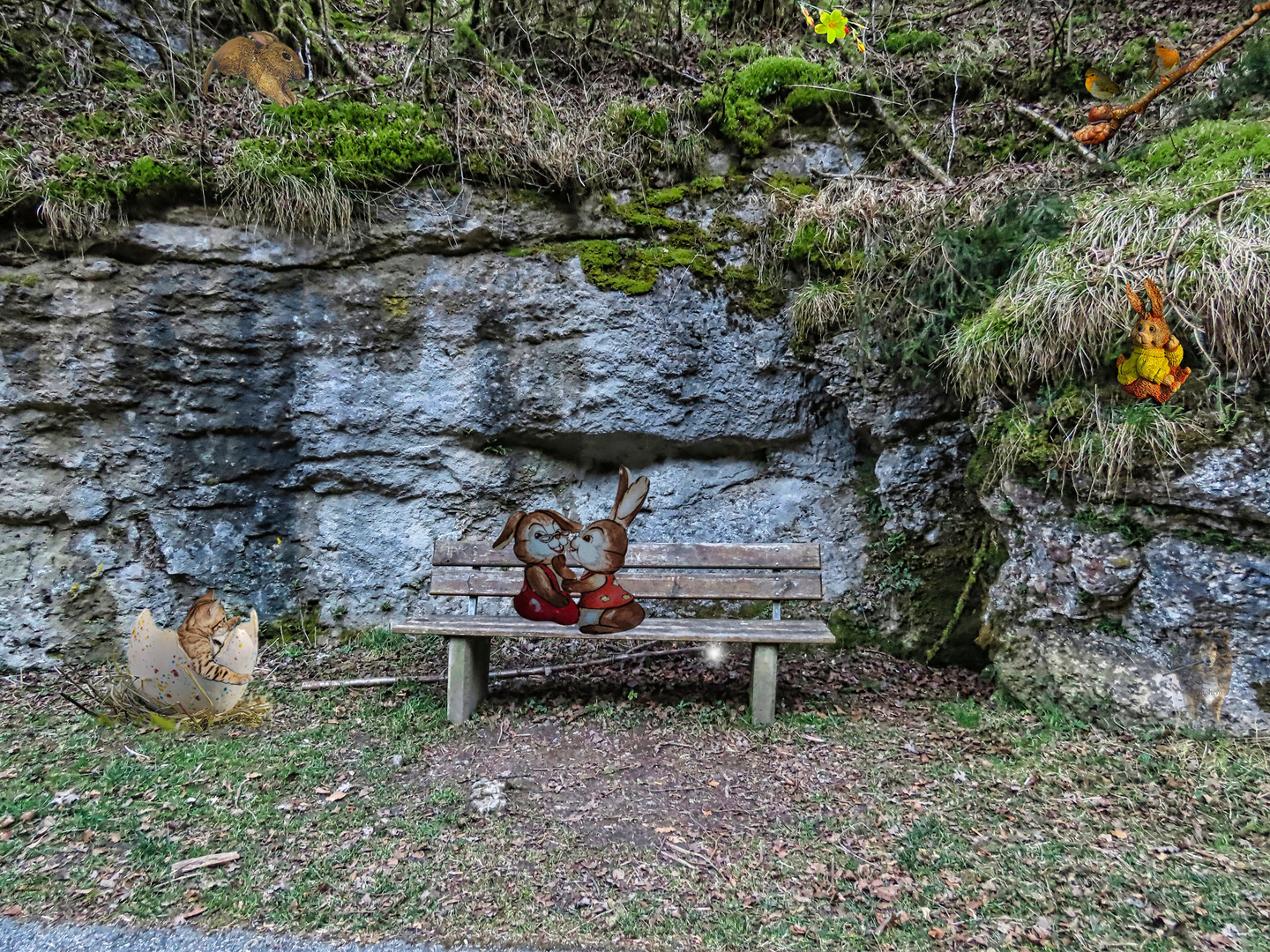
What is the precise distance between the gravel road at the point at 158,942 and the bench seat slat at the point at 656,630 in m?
1.38

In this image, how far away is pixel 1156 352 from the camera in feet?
9.23

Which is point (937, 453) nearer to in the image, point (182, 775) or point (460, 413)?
point (460, 413)

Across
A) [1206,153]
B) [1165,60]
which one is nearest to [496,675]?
[1206,153]

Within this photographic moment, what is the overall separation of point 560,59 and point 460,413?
2928mm

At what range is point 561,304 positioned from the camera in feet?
13.8

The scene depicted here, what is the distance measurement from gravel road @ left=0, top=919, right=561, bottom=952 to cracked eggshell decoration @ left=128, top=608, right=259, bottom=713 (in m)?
1.25

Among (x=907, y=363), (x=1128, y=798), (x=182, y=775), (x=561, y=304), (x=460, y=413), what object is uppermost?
(x=561, y=304)

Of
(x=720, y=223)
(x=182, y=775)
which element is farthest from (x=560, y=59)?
(x=182, y=775)

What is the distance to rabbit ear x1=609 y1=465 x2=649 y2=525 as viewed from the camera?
2.54 meters

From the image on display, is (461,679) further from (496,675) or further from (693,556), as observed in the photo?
(693,556)

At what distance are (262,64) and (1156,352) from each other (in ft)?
17.2

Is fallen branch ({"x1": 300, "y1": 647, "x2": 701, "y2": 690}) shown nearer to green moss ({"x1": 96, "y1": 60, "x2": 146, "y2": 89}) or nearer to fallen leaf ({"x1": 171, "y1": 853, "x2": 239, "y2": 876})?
fallen leaf ({"x1": 171, "y1": 853, "x2": 239, "y2": 876})

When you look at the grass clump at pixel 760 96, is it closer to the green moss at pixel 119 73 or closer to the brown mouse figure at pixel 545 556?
the brown mouse figure at pixel 545 556

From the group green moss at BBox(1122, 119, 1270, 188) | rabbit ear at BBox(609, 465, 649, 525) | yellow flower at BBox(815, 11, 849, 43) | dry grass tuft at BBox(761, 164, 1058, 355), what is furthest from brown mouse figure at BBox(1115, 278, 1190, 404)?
yellow flower at BBox(815, 11, 849, 43)
